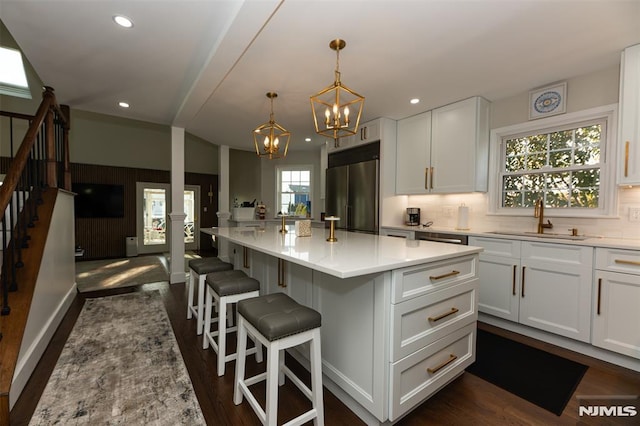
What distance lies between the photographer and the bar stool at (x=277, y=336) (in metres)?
1.31

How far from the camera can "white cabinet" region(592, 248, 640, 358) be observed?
2.04m

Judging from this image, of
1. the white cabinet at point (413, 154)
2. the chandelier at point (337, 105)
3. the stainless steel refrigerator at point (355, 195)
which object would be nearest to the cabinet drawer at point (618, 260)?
the white cabinet at point (413, 154)

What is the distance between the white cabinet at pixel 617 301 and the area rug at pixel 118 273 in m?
5.18

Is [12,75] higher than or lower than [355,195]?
higher

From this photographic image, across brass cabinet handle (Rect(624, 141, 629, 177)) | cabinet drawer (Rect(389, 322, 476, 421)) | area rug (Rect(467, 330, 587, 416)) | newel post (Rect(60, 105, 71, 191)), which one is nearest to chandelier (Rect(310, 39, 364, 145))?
cabinet drawer (Rect(389, 322, 476, 421))

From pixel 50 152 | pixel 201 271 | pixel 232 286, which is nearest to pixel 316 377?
pixel 232 286

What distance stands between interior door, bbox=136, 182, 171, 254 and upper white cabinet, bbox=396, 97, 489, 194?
6156 mm

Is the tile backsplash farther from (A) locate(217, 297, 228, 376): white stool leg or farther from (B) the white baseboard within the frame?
(B) the white baseboard

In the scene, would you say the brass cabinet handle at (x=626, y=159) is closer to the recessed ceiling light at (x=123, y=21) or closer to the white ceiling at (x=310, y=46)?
the white ceiling at (x=310, y=46)

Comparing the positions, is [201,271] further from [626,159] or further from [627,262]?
[626,159]

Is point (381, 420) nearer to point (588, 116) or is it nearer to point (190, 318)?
point (190, 318)

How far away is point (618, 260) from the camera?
2.10 meters

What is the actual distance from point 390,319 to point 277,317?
554 millimetres

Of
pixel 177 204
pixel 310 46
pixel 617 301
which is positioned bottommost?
pixel 617 301
